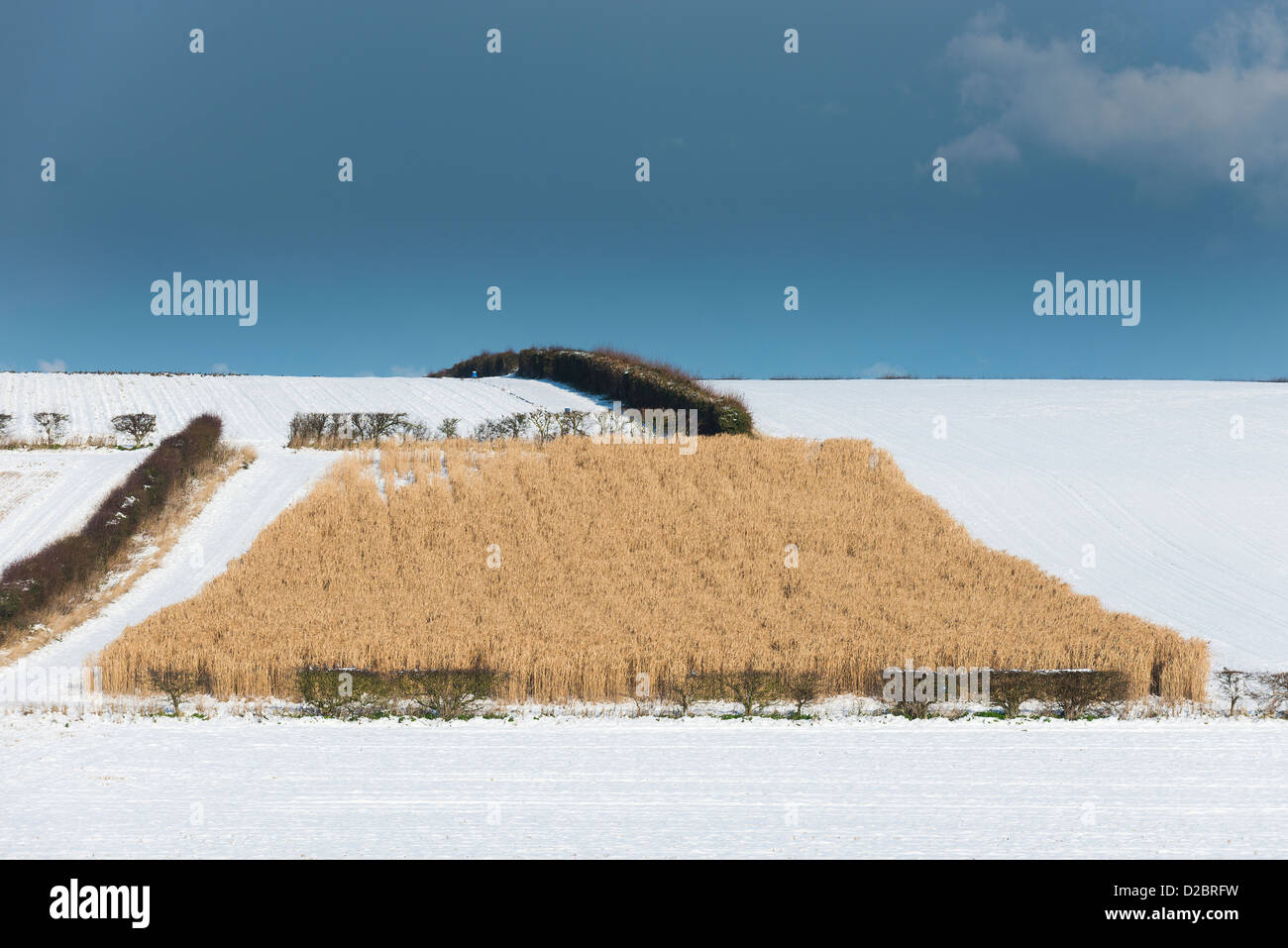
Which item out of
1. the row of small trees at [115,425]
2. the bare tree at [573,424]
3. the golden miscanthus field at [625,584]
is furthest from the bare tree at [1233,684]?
the row of small trees at [115,425]

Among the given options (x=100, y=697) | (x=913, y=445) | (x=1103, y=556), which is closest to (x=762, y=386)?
(x=913, y=445)

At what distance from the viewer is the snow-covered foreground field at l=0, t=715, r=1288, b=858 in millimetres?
6910

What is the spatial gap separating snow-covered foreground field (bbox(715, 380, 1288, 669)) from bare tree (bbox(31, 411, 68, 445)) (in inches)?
831

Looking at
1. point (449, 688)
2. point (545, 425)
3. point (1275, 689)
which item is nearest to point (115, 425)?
point (545, 425)

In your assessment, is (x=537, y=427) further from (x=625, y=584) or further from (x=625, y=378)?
(x=625, y=584)

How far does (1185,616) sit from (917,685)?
665cm

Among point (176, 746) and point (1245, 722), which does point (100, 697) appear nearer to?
point (176, 746)

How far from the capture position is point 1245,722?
1041 cm

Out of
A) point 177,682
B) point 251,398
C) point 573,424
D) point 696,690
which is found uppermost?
point 251,398

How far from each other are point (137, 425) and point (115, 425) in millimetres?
1003

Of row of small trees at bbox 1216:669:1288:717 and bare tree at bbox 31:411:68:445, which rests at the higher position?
bare tree at bbox 31:411:68:445

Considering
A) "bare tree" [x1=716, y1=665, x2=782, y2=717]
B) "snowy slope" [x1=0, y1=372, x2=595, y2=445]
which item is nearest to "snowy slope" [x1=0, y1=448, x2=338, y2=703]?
"snowy slope" [x1=0, y1=372, x2=595, y2=445]

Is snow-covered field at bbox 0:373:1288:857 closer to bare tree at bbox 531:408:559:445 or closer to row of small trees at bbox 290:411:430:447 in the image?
row of small trees at bbox 290:411:430:447

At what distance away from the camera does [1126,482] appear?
21062mm
